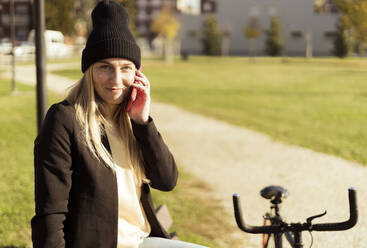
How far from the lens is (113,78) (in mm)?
2328

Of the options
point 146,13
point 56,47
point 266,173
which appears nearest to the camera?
point 266,173

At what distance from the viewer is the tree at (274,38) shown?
197 feet

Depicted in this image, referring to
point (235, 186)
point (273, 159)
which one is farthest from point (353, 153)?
point (235, 186)

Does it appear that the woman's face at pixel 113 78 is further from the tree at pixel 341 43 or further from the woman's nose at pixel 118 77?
the tree at pixel 341 43

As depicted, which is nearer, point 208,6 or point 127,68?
point 127,68

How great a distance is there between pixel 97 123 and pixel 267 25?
6753 centimetres

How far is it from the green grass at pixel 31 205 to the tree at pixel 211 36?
53.7 m

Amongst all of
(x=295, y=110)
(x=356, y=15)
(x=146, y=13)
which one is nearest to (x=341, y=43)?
(x=356, y=15)

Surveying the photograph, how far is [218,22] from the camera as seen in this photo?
6712cm

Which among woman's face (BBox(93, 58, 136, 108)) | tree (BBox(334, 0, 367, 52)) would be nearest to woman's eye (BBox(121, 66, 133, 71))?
woman's face (BBox(93, 58, 136, 108))

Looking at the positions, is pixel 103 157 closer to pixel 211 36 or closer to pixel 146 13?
pixel 211 36

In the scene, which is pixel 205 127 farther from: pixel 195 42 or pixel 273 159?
pixel 195 42

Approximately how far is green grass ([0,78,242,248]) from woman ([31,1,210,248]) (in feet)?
8.12

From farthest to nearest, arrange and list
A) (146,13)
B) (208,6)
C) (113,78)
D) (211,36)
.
Answer: 1. (146,13)
2. (208,6)
3. (211,36)
4. (113,78)
